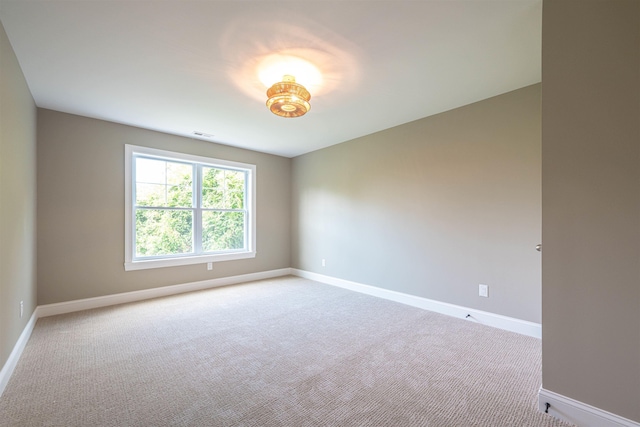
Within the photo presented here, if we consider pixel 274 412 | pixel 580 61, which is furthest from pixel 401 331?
pixel 580 61

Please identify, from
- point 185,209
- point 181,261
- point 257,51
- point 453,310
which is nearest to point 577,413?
point 453,310

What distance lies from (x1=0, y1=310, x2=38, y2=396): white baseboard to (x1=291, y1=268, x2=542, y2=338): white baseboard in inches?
144

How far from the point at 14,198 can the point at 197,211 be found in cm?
230

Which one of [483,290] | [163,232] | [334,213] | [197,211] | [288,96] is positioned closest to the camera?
[288,96]

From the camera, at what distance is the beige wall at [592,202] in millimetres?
1361

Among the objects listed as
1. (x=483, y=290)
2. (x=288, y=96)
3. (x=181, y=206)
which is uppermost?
(x=288, y=96)

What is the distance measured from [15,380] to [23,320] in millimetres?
874

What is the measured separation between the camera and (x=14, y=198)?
7.11ft

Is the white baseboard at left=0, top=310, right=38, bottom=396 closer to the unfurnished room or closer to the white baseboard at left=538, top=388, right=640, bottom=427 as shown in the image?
the unfurnished room

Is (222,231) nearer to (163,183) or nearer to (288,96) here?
(163,183)

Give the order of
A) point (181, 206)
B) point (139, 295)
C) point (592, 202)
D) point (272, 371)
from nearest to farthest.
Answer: point (592, 202), point (272, 371), point (139, 295), point (181, 206)

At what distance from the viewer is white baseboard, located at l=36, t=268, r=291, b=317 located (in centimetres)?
322

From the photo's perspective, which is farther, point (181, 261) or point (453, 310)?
point (181, 261)

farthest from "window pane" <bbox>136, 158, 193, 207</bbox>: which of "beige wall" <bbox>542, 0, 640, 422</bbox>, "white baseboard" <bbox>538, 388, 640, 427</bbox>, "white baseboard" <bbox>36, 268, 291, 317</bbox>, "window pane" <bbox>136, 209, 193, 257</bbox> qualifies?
"white baseboard" <bbox>538, 388, 640, 427</bbox>
